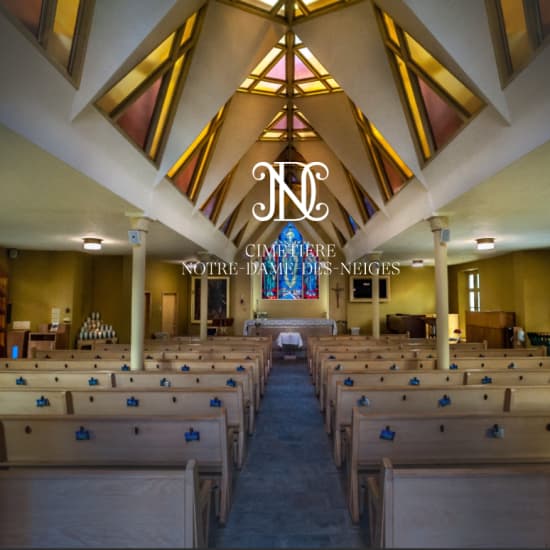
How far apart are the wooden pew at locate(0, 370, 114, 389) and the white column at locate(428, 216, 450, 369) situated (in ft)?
16.1

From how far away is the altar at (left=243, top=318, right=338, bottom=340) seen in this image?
1392 cm

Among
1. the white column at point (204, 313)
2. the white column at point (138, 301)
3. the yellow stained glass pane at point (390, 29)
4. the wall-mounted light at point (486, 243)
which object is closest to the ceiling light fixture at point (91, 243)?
the white column at point (138, 301)

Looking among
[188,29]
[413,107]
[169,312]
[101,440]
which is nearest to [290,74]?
[413,107]

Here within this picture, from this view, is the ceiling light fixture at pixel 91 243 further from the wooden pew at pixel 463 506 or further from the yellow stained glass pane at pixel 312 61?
the wooden pew at pixel 463 506

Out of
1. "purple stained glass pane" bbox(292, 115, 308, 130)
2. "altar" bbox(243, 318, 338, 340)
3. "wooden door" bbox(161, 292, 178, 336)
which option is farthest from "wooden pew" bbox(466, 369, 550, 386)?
"wooden door" bbox(161, 292, 178, 336)

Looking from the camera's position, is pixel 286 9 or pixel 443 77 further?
pixel 286 9

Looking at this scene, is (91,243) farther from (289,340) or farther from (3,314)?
(289,340)

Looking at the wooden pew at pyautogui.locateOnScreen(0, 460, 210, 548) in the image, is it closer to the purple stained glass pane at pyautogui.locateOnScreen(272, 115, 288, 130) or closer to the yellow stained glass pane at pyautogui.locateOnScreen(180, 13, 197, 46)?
the yellow stained glass pane at pyautogui.locateOnScreen(180, 13, 197, 46)

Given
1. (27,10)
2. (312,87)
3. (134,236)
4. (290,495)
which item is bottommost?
(290,495)

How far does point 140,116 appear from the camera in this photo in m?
5.13

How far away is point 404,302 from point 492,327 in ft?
→ 19.0

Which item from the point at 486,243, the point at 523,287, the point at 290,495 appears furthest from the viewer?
the point at 523,287

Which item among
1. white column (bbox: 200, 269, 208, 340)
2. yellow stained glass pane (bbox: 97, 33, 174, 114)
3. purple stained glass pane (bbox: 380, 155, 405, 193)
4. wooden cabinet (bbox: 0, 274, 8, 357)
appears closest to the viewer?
yellow stained glass pane (bbox: 97, 33, 174, 114)

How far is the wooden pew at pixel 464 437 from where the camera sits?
9.28ft
